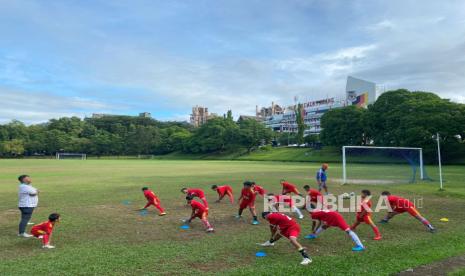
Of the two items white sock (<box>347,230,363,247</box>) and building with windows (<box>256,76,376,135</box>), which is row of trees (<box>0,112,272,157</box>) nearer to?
building with windows (<box>256,76,376,135</box>)

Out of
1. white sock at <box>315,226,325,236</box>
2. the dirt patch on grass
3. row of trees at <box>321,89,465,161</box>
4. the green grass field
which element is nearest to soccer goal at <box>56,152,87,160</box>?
row of trees at <box>321,89,465,161</box>

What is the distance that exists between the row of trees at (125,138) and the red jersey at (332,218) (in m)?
77.9

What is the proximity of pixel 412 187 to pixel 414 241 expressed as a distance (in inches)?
536

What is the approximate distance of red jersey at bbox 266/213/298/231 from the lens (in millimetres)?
8016

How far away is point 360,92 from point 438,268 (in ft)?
364

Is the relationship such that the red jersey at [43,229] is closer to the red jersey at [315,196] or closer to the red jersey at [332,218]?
the red jersey at [332,218]

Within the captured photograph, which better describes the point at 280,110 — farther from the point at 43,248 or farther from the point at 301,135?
the point at 43,248

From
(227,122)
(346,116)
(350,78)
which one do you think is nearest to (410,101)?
(346,116)

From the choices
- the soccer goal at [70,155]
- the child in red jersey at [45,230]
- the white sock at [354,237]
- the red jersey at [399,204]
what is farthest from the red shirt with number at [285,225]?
the soccer goal at [70,155]

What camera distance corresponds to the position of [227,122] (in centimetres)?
10125

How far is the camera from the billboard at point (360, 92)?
106750mm

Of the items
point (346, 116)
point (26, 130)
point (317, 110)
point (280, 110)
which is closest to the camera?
point (346, 116)

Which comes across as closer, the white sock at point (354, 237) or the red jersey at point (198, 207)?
the white sock at point (354, 237)

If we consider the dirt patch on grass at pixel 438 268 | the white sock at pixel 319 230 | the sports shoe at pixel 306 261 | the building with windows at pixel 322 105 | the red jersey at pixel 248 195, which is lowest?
the dirt patch on grass at pixel 438 268
